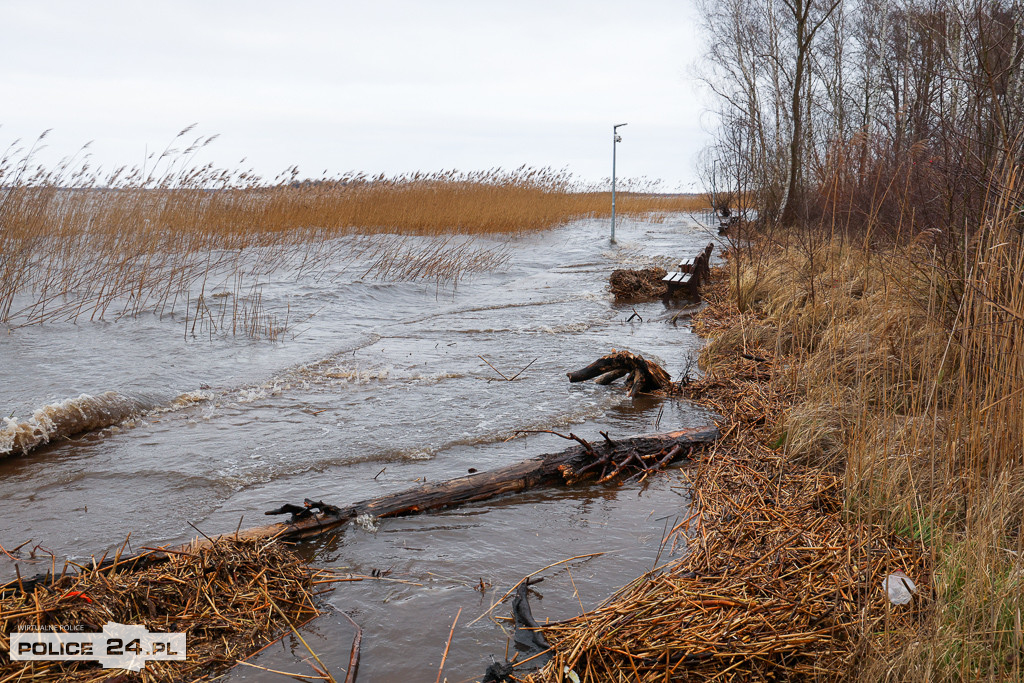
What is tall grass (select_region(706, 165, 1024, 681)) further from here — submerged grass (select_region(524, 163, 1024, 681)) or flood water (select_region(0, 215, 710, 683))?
flood water (select_region(0, 215, 710, 683))

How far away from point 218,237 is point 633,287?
781 cm

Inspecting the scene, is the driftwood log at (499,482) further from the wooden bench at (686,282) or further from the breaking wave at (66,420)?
the wooden bench at (686,282)

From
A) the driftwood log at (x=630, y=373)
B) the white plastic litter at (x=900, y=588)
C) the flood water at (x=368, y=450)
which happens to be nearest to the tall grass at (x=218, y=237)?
the flood water at (x=368, y=450)

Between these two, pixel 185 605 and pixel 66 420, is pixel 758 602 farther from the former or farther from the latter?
pixel 66 420

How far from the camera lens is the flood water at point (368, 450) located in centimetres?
253

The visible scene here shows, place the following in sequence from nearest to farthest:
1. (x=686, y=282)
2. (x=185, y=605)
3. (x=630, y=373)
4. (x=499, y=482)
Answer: (x=185, y=605) → (x=499, y=482) → (x=630, y=373) → (x=686, y=282)

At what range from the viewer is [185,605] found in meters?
2.33

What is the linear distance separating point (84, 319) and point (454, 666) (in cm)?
815

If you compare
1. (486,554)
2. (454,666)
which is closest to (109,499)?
(486,554)

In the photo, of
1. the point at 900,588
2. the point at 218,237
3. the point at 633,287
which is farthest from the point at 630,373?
the point at 218,237

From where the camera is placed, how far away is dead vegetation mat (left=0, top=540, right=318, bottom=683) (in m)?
2.05

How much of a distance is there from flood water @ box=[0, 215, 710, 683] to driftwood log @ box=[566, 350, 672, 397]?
0.12 metres

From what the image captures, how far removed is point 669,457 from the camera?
3.83 m

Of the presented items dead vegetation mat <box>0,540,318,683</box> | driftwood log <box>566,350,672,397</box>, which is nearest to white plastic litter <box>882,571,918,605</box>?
dead vegetation mat <box>0,540,318,683</box>
